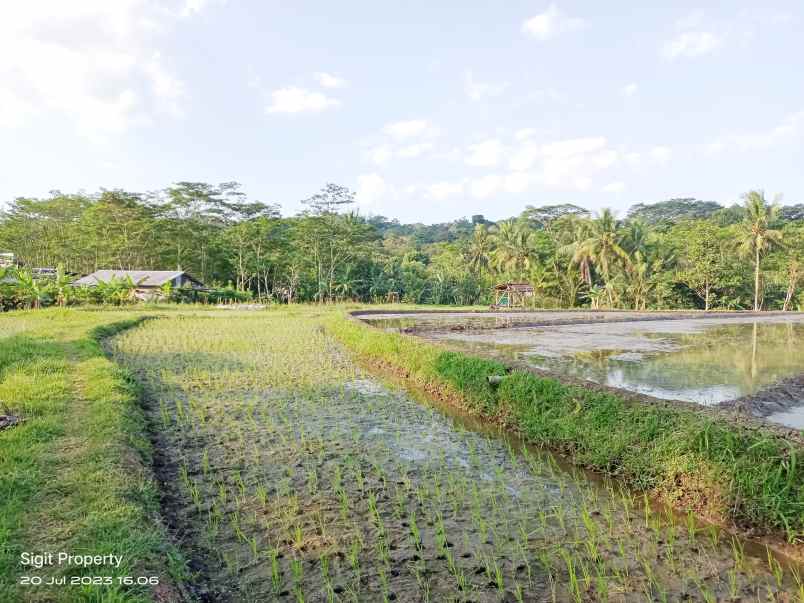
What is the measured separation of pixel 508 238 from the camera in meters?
39.1

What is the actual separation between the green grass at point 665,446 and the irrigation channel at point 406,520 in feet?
0.74

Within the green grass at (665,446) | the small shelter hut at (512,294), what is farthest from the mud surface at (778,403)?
the small shelter hut at (512,294)

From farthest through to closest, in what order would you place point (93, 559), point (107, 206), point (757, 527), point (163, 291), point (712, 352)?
point (107, 206)
point (163, 291)
point (712, 352)
point (757, 527)
point (93, 559)

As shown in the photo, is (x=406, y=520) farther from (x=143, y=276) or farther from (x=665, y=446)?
(x=143, y=276)

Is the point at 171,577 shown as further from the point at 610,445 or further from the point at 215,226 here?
the point at 215,226

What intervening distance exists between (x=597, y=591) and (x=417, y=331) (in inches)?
504

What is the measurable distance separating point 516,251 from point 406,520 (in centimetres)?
3583

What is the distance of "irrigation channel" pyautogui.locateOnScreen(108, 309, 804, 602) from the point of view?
2871 millimetres

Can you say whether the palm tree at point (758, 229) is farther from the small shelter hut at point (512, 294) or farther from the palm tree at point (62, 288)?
the palm tree at point (62, 288)

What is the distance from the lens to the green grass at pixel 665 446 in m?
3.43

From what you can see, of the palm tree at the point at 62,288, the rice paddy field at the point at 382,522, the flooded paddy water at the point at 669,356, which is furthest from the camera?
the palm tree at the point at 62,288

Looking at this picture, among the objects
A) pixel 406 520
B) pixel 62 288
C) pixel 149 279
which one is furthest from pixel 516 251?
pixel 406 520

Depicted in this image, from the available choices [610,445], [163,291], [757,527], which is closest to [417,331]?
[610,445]

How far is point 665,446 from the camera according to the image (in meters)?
4.14
